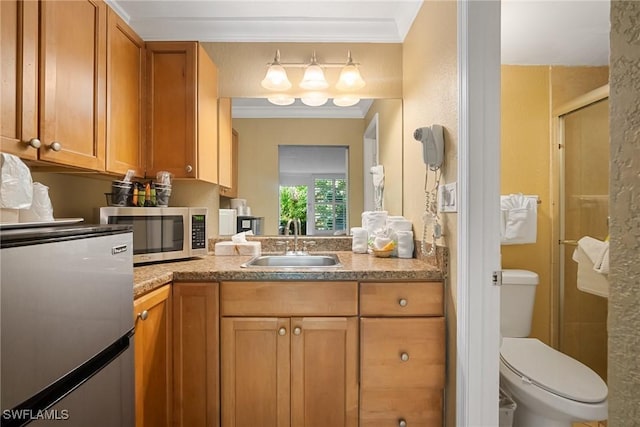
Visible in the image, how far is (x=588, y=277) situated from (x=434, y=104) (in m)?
1.50

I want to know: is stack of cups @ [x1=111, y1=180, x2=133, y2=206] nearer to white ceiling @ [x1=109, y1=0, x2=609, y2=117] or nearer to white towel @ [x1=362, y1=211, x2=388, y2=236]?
white ceiling @ [x1=109, y1=0, x2=609, y2=117]

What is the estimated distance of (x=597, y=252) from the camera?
200cm

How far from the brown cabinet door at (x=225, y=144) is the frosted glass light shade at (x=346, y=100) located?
70cm

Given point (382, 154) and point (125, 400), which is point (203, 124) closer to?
A: point (382, 154)

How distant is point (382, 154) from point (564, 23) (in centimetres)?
125

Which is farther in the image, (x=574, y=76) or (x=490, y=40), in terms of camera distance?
(x=574, y=76)

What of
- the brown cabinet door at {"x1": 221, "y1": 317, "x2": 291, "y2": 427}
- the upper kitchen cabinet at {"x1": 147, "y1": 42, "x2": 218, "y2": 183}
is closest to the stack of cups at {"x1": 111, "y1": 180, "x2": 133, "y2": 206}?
the upper kitchen cabinet at {"x1": 147, "y1": 42, "x2": 218, "y2": 183}

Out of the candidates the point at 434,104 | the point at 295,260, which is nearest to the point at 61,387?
the point at 295,260

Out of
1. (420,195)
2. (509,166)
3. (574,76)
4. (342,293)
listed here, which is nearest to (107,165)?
(342,293)

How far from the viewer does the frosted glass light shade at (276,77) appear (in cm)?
211

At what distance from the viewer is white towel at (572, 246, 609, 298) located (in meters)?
2.00

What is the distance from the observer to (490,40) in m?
1.27

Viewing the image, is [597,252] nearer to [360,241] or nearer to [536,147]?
[536,147]

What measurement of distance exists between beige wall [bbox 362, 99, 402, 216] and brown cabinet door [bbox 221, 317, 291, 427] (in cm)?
108
